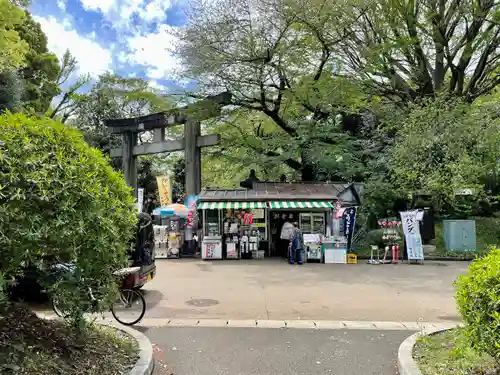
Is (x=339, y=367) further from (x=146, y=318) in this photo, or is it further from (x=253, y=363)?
(x=146, y=318)

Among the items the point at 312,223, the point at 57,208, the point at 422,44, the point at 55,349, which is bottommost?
the point at 55,349

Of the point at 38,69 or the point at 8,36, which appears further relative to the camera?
the point at 38,69

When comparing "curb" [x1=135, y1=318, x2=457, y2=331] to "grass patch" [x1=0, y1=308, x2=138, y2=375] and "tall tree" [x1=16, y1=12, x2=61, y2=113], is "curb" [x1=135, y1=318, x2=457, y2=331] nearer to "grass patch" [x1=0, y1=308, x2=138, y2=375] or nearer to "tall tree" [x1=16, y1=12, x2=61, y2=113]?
"grass patch" [x1=0, y1=308, x2=138, y2=375]

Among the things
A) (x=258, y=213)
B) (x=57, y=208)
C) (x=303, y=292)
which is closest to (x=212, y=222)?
(x=258, y=213)

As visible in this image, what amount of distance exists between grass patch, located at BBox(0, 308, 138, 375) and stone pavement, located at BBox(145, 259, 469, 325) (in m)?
2.17

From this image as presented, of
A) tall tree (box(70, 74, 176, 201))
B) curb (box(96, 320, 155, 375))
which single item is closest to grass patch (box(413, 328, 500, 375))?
curb (box(96, 320, 155, 375))

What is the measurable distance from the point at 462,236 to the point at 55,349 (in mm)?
15177

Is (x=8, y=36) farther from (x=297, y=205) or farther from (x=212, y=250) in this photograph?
(x=297, y=205)

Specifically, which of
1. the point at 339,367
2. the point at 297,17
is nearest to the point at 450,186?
the point at 297,17

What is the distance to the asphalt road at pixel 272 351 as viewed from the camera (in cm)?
453

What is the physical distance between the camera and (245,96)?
17250 millimetres

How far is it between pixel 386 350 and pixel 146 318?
13.1 ft

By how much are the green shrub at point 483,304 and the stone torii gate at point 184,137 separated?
1304 cm

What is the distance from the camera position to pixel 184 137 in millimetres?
17125
